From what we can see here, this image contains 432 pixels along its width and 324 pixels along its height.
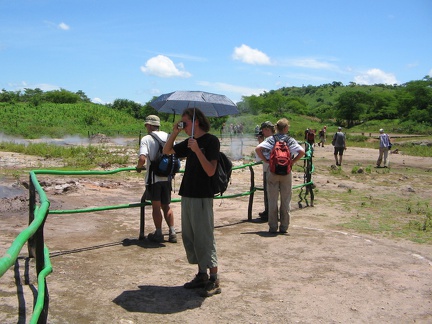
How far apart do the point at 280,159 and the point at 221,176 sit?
99.6 inches

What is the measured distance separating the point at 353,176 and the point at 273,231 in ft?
34.2

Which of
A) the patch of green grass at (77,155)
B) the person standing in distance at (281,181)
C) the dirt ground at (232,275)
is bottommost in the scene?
the dirt ground at (232,275)

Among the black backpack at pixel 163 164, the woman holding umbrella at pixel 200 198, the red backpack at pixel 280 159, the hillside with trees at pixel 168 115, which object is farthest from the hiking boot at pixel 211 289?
the hillside with trees at pixel 168 115

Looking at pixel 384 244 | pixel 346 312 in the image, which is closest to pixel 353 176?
pixel 384 244

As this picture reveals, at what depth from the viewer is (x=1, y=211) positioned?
8898 mm

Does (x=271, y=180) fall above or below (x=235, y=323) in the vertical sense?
above

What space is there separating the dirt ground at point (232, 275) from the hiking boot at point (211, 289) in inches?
2.9

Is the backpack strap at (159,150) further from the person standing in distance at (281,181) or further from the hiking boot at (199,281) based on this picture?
the hiking boot at (199,281)

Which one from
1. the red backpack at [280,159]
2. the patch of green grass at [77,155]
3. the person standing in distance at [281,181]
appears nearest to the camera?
the red backpack at [280,159]

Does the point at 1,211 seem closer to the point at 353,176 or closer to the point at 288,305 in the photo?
the point at 288,305

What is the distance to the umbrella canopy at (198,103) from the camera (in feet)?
19.4

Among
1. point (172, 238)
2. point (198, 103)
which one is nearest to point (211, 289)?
point (172, 238)

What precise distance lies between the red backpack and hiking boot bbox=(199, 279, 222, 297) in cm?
277

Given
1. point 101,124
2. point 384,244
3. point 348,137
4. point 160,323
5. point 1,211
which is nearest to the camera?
point 160,323
